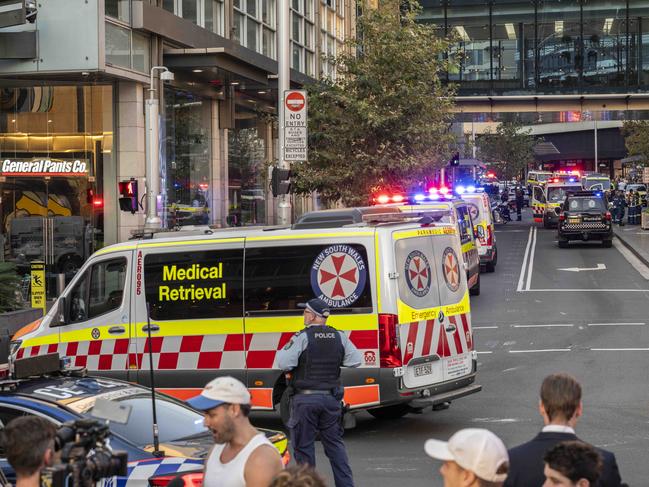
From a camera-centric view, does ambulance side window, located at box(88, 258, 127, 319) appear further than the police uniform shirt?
Yes

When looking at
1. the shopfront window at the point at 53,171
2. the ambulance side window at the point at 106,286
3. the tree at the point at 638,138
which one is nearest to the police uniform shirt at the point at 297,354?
the ambulance side window at the point at 106,286

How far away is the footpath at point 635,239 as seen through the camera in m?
39.7

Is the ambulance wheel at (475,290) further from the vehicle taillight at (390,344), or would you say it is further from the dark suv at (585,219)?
the vehicle taillight at (390,344)

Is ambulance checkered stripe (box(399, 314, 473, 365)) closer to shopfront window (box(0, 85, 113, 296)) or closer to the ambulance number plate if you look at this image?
the ambulance number plate

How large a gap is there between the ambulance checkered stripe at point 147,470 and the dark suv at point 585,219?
121 feet

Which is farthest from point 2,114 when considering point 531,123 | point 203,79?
point 531,123

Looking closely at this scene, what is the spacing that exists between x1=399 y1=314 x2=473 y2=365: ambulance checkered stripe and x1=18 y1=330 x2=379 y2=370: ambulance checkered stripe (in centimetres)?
35

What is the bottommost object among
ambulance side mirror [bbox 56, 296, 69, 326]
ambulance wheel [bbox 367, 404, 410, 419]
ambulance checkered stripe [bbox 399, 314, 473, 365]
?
ambulance wheel [bbox 367, 404, 410, 419]

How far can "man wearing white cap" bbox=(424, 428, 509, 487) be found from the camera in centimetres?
465

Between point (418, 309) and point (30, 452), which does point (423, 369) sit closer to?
point (418, 309)

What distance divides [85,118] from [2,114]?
1808mm

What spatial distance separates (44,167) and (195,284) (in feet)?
46.2

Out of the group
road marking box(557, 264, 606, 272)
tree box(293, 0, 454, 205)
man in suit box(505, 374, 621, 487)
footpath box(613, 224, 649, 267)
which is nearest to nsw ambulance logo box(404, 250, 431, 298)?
man in suit box(505, 374, 621, 487)

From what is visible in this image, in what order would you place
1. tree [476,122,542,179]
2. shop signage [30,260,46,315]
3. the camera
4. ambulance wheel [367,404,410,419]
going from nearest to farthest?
the camera
ambulance wheel [367,404,410,419]
shop signage [30,260,46,315]
tree [476,122,542,179]
